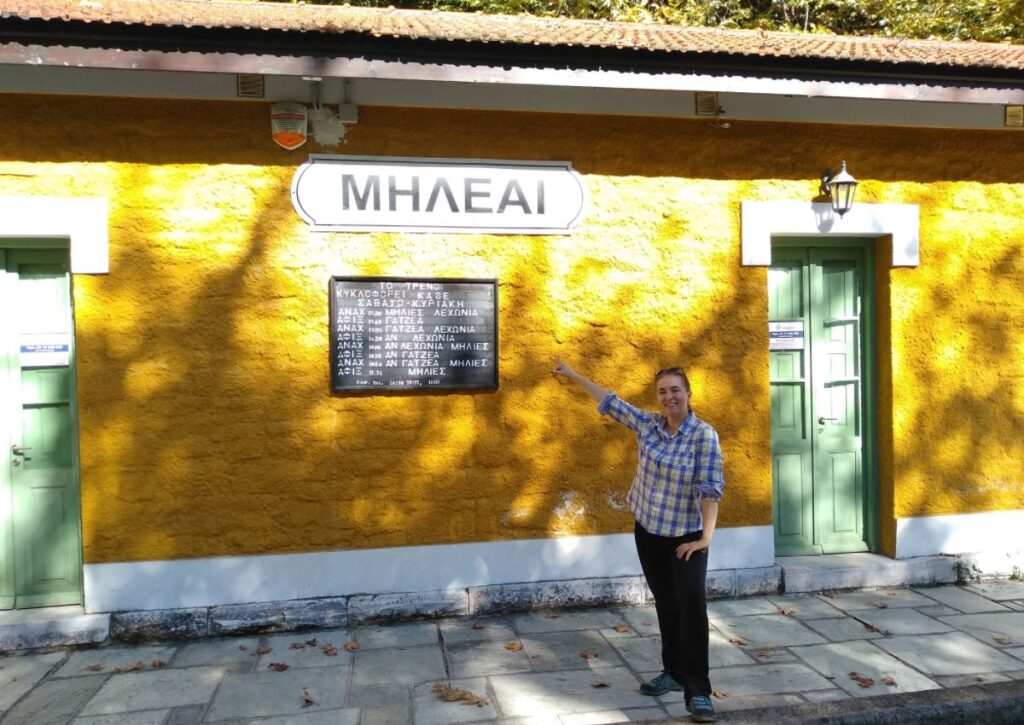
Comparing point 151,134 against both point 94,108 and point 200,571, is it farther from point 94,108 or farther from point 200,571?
point 200,571

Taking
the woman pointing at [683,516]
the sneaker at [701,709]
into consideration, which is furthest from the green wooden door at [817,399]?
the sneaker at [701,709]

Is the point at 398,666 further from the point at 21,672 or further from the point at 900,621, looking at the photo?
the point at 900,621

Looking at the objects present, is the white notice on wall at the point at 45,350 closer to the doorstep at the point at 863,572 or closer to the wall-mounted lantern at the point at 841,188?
the doorstep at the point at 863,572

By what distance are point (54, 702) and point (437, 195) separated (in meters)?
3.57

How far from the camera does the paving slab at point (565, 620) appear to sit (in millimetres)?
4656

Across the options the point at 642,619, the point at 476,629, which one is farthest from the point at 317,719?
the point at 642,619

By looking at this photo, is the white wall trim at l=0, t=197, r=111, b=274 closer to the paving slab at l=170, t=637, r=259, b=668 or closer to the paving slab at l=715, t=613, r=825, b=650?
the paving slab at l=170, t=637, r=259, b=668

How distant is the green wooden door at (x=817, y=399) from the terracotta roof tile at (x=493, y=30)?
145 cm

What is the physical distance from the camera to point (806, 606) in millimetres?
4988

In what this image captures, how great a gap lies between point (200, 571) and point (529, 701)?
231cm

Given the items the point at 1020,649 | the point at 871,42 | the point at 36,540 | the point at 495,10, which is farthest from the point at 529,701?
the point at 495,10

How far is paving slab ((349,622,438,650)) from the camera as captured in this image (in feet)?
14.6

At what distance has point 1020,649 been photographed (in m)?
4.21

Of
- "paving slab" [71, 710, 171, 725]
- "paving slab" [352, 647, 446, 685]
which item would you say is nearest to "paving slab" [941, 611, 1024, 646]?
"paving slab" [352, 647, 446, 685]
